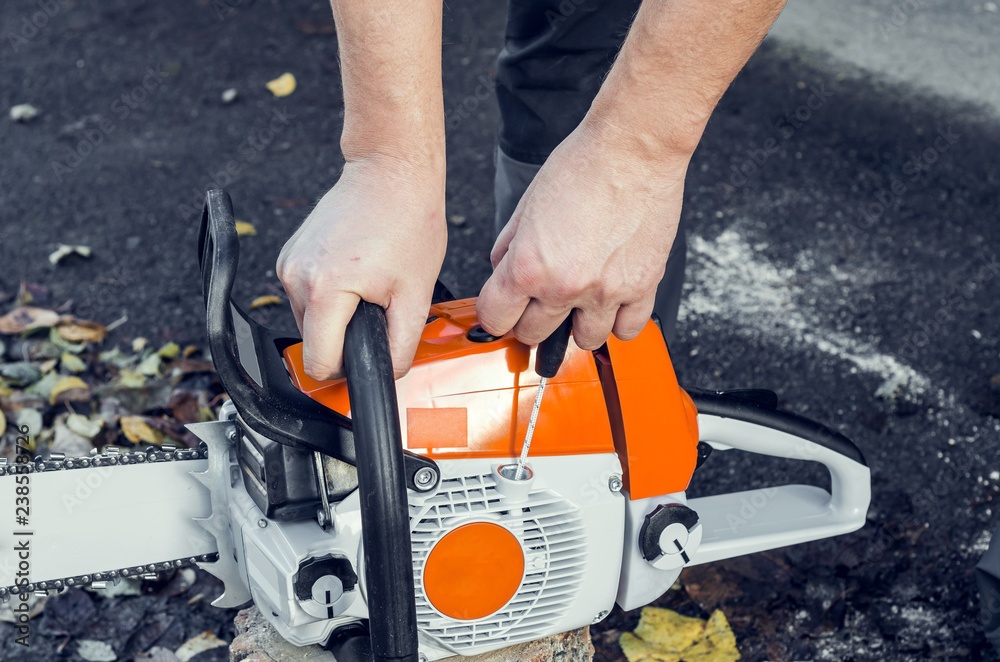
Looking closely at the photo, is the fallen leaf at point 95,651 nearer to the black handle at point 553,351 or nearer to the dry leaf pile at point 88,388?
the dry leaf pile at point 88,388

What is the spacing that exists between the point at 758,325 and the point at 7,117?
3212 mm

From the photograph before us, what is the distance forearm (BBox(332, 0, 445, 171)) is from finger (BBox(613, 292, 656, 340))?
1.01ft

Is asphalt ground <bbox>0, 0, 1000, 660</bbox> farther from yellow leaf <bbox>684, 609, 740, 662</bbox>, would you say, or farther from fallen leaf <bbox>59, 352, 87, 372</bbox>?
fallen leaf <bbox>59, 352, 87, 372</bbox>

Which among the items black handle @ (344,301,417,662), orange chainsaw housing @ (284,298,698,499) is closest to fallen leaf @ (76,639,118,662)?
orange chainsaw housing @ (284,298,698,499)

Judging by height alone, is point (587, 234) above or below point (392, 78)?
below

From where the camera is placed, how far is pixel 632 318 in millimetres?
1064

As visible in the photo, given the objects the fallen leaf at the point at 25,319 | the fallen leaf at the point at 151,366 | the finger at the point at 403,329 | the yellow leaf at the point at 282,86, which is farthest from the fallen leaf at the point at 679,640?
the yellow leaf at the point at 282,86

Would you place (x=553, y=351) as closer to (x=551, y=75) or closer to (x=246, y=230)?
(x=551, y=75)

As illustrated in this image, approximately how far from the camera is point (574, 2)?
1457mm

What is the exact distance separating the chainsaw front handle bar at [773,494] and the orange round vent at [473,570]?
0.35 meters

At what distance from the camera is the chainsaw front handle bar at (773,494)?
131cm

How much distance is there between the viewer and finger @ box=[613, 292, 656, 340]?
1.05 meters

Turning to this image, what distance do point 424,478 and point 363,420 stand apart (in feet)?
0.66

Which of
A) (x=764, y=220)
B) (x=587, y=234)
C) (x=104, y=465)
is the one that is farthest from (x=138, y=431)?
(x=764, y=220)
